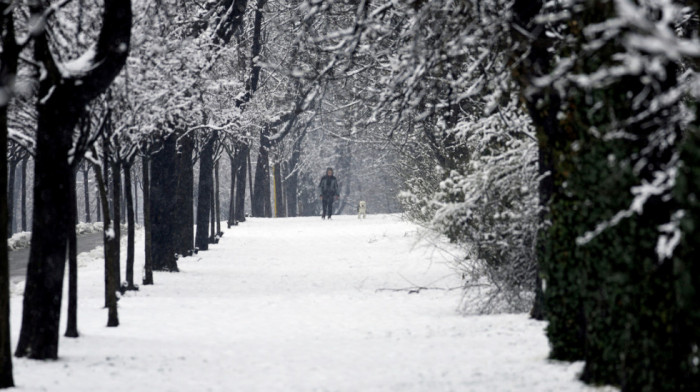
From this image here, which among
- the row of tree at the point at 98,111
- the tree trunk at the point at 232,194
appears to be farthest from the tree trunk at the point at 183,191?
the tree trunk at the point at 232,194

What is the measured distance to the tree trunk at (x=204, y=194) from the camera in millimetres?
23516

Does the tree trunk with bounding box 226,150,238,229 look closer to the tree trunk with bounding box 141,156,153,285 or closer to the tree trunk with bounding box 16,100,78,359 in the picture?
the tree trunk with bounding box 141,156,153,285

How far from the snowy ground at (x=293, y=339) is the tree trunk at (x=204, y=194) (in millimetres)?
3554

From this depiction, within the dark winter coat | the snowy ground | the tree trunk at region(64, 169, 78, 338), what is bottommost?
the snowy ground

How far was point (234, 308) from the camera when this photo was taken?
13711 mm

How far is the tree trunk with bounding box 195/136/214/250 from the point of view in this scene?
23516 millimetres

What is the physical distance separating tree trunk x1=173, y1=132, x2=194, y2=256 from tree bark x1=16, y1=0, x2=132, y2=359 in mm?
9502

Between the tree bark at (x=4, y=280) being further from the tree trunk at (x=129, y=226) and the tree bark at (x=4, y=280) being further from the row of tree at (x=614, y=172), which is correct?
the tree trunk at (x=129, y=226)

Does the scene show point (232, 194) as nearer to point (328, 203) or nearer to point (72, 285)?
point (328, 203)

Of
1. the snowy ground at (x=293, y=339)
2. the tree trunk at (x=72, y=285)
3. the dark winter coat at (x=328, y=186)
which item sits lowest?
the snowy ground at (x=293, y=339)

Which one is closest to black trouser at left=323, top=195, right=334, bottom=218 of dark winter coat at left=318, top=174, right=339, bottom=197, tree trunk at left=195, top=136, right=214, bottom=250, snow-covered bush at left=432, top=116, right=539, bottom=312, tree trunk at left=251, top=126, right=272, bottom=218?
dark winter coat at left=318, top=174, right=339, bottom=197

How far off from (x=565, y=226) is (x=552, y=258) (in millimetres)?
443

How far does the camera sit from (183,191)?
1906cm

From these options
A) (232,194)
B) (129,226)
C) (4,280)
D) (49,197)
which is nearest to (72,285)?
(49,197)
